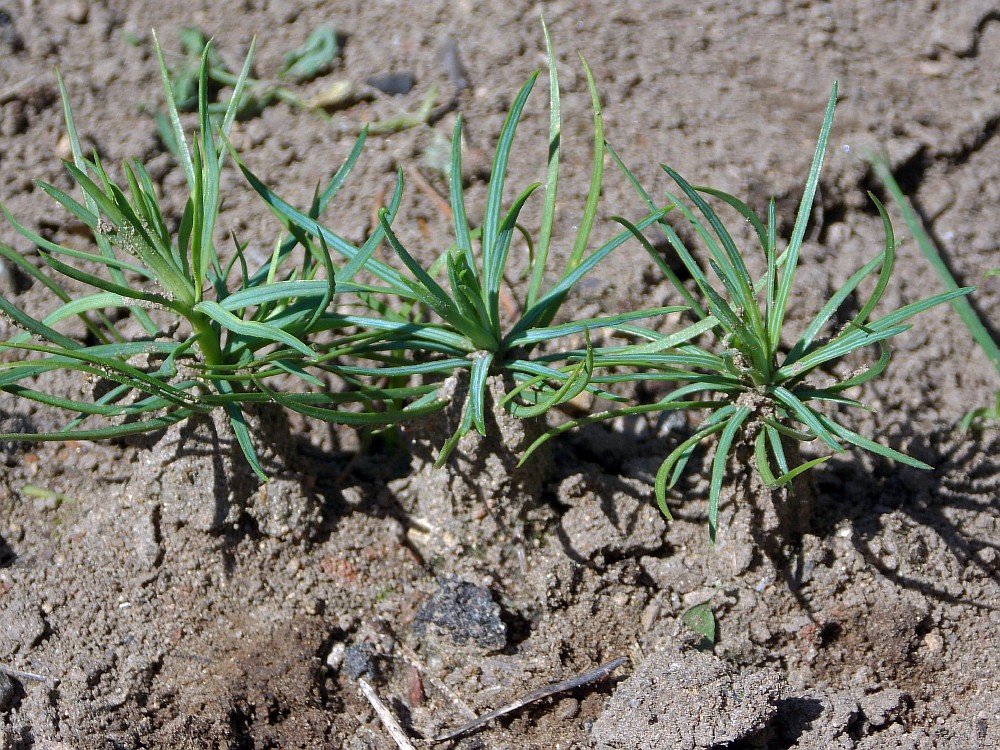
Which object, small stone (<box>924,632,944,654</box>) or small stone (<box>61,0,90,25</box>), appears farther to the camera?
small stone (<box>61,0,90,25</box>)

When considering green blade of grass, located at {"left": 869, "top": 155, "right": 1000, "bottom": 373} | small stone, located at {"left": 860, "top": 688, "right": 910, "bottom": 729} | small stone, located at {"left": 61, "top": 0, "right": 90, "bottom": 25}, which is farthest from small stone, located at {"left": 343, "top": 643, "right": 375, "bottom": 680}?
small stone, located at {"left": 61, "top": 0, "right": 90, "bottom": 25}

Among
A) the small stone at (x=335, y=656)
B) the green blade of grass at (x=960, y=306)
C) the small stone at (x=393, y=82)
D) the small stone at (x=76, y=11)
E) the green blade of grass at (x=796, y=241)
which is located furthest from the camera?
the small stone at (x=76, y=11)

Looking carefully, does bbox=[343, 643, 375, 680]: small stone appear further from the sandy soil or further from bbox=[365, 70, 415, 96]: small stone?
bbox=[365, 70, 415, 96]: small stone

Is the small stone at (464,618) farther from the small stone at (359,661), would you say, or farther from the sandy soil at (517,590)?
the small stone at (359,661)

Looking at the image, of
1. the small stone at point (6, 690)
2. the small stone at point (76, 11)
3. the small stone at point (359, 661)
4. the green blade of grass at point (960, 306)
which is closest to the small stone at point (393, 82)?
the small stone at point (76, 11)

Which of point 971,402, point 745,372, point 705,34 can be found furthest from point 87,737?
point 705,34

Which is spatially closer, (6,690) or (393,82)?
(6,690)

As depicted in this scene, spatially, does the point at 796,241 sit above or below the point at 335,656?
above

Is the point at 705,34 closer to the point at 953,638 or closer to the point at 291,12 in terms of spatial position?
the point at 291,12

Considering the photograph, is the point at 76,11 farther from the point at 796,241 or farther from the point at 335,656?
the point at 796,241

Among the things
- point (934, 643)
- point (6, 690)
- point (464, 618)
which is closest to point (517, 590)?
point (464, 618)

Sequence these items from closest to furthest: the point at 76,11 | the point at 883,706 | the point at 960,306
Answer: the point at 883,706, the point at 960,306, the point at 76,11
